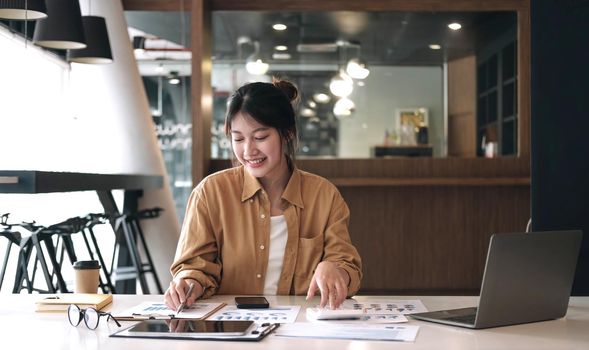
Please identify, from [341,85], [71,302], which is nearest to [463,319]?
[71,302]

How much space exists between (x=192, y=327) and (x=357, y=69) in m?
5.81

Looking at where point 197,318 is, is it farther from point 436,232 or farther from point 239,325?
point 436,232

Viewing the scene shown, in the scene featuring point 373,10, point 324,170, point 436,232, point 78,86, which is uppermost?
point 373,10

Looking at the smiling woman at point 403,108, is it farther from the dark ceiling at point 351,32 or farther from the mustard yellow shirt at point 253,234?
the mustard yellow shirt at point 253,234

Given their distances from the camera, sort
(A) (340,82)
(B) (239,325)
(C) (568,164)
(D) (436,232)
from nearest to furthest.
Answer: (B) (239,325)
(C) (568,164)
(D) (436,232)
(A) (340,82)

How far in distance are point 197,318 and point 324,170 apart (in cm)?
397

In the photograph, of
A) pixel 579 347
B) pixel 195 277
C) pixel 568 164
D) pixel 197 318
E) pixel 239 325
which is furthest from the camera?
pixel 568 164

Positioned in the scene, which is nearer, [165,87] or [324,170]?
[324,170]

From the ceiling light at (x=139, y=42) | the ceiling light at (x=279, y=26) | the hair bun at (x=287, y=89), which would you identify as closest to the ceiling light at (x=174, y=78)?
the ceiling light at (x=139, y=42)

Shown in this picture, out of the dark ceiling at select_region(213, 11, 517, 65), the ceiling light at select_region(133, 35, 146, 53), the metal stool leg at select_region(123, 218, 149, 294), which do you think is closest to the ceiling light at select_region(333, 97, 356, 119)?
the dark ceiling at select_region(213, 11, 517, 65)

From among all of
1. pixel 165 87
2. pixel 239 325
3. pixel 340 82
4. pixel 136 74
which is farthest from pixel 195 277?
pixel 165 87

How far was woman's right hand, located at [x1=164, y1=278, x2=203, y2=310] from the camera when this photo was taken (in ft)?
6.92

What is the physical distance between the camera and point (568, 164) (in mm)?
2545

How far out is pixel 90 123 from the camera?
6.24m
